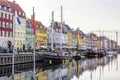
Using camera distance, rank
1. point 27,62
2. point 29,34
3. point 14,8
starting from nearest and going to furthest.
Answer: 1. point 27,62
2. point 14,8
3. point 29,34

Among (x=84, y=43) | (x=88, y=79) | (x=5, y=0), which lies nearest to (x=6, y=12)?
(x=5, y=0)

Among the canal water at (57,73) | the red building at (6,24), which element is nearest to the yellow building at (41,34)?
the red building at (6,24)

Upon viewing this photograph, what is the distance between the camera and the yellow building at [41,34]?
111875 mm

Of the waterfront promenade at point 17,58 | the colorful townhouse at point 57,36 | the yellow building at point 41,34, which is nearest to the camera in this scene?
the waterfront promenade at point 17,58

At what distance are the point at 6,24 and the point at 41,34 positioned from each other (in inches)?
1262

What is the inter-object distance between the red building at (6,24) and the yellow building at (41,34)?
75.6 feet

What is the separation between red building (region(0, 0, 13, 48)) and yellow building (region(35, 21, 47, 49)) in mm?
23057

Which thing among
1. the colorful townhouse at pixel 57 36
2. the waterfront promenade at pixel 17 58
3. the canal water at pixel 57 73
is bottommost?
the canal water at pixel 57 73

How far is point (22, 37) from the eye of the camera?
96750 mm

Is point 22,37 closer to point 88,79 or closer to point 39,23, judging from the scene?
point 39,23

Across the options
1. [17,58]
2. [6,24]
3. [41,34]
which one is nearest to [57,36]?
[41,34]

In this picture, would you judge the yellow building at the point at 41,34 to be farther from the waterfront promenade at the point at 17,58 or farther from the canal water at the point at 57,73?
the canal water at the point at 57,73

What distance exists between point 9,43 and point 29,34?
17.9 meters

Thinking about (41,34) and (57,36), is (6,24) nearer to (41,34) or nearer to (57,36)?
(41,34)
